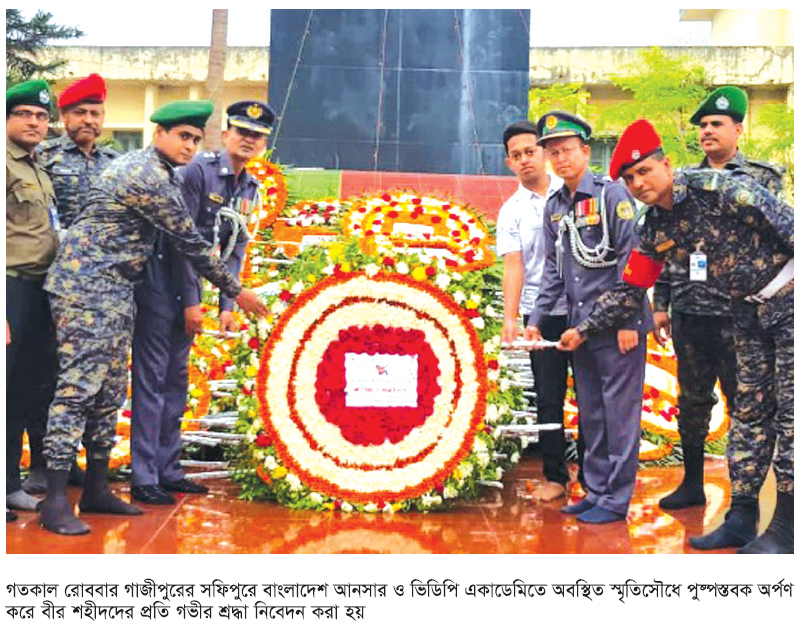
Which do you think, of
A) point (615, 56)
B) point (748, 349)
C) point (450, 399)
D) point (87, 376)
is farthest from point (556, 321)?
point (615, 56)

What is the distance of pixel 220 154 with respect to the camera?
202 inches

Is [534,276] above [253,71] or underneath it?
underneath

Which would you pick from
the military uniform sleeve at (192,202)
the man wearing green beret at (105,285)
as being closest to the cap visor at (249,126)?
the military uniform sleeve at (192,202)

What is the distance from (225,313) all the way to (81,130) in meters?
1.14

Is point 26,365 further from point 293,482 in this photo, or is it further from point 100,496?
point 293,482

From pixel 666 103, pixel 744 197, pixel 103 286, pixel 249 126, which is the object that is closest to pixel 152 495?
pixel 103 286

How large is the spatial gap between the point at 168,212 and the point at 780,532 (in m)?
2.90

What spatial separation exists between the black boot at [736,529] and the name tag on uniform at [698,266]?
3.08 ft

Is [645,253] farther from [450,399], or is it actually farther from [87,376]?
[87,376]

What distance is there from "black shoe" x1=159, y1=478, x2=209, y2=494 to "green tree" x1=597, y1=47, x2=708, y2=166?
49.9 feet

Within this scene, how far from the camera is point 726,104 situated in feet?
16.0

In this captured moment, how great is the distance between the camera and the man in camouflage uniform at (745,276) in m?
3.90

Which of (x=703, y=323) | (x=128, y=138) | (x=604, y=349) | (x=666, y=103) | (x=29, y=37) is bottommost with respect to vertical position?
(x=604, y=349)

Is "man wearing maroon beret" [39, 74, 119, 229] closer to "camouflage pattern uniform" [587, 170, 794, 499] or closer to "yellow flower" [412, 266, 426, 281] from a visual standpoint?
"yellow flower" [412, 266, 426, 281]
